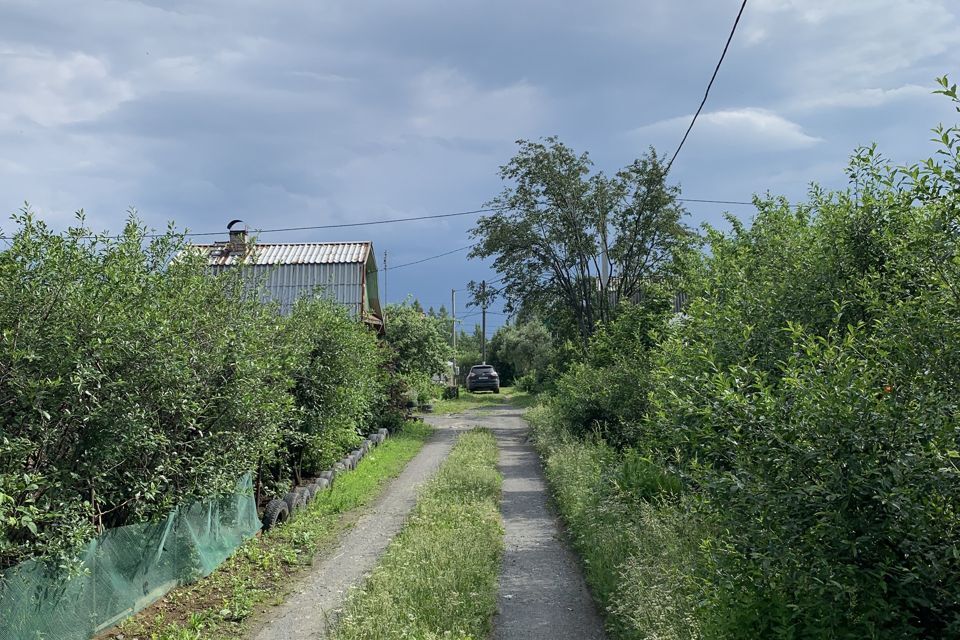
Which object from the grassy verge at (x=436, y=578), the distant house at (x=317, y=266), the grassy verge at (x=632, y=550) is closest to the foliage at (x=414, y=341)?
the distant house at (x=317, y=266)

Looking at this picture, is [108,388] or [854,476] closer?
[854,476]

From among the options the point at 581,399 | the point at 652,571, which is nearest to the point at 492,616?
the point at 652,571

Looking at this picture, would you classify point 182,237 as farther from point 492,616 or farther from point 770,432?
point 770,432

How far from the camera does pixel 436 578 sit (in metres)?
6.51

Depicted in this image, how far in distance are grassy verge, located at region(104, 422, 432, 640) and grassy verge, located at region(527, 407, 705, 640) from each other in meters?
3.16

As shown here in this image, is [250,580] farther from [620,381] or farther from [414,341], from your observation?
[414,341]

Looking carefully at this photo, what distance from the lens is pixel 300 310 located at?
1127 centimetres

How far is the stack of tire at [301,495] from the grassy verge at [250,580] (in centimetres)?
12

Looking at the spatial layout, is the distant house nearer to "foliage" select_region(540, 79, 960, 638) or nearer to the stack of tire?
the stack of tire

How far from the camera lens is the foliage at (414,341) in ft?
85.9

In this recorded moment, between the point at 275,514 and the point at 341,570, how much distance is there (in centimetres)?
198

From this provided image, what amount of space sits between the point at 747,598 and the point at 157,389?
485 centimetres

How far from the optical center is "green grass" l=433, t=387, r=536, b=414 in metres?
32.8

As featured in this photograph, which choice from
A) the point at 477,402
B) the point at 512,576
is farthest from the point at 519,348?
the point at 512,576
